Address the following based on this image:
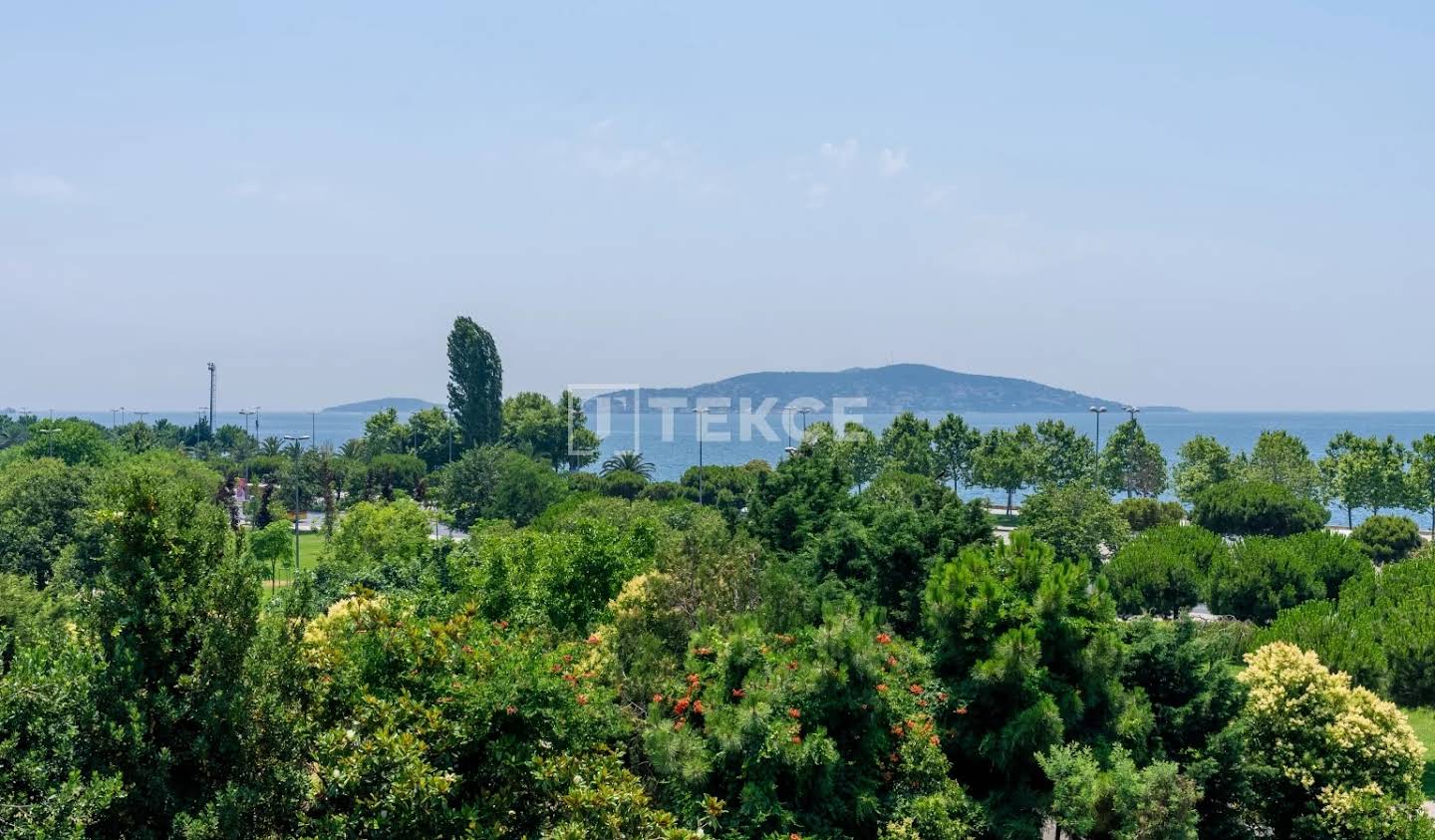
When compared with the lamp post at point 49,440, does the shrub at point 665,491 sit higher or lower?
lower

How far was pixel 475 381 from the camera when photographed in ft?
307

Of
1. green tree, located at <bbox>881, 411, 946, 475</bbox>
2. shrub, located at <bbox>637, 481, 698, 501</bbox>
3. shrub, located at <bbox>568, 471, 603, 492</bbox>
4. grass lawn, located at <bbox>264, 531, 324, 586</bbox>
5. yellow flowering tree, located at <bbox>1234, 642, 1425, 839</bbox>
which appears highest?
green tree, located at <bbox>881, 411, 946, 475</bbox>

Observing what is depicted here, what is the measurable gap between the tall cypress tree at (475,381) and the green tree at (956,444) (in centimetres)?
3983

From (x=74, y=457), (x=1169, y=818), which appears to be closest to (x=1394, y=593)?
(x=1169, y=818)

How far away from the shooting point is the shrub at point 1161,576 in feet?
120

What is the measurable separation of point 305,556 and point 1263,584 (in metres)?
50.7

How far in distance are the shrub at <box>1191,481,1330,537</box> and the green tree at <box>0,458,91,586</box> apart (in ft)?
182

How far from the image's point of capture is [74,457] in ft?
255

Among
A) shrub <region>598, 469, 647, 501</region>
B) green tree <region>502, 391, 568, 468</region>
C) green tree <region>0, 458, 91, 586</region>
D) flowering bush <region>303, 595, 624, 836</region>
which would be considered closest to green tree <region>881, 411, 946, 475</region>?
shrub <region>598, 469, 647, 501</region>

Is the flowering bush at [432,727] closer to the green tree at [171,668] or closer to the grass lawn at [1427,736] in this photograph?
the green tree at [171,668]

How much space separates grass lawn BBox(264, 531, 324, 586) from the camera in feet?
172

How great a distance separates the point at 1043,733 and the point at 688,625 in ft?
25.4

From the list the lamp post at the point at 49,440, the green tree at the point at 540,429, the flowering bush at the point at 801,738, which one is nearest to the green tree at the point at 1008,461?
the green tree at the point at 540,429

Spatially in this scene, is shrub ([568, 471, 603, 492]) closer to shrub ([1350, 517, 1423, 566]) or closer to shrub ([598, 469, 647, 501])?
shrub ([598, 469, 647, 501])
